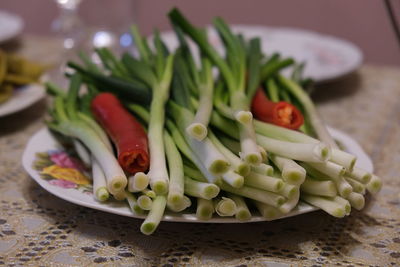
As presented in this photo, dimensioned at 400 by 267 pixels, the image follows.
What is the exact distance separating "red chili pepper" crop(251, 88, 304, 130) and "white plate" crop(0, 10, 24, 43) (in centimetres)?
93

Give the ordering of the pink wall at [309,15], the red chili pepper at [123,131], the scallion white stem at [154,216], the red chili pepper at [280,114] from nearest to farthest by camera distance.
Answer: the scallion white stem at [154,216] < the red chili pepper at [123,131] < the red chili pepper at [280,114] < the pink wall at [309,15]

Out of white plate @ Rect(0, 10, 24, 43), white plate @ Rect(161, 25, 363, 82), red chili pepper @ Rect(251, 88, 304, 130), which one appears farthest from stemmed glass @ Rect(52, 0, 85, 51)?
red chili pepper @ Rect(251, 88, 304, 130)

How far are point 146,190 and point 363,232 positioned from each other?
300 mm

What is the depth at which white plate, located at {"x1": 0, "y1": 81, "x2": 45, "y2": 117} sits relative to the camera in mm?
1058

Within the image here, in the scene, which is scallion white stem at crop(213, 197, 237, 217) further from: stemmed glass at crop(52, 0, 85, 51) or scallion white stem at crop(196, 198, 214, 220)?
stemmed glass at crop(52, 0, 85, 51)

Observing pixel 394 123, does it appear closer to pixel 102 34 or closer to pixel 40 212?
pixel 40 212

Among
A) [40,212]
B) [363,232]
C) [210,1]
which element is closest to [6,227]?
[40,212]

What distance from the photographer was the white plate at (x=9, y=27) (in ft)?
5.04

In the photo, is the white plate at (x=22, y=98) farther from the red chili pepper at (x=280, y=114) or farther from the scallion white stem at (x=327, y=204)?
the scallion white stem at (x=327, y=204)

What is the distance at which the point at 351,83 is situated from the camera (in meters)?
1.40

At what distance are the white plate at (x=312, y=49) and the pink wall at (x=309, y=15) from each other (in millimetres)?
516

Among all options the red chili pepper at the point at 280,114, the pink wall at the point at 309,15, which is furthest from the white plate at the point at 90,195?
the pink wall at the point at 309,15

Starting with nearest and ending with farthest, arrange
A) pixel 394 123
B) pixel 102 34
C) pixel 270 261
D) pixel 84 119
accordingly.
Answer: pixel 270 261 → pixel 84 119 → pixel 394 123 → pixel 102 34

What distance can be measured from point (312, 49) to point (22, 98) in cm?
75
